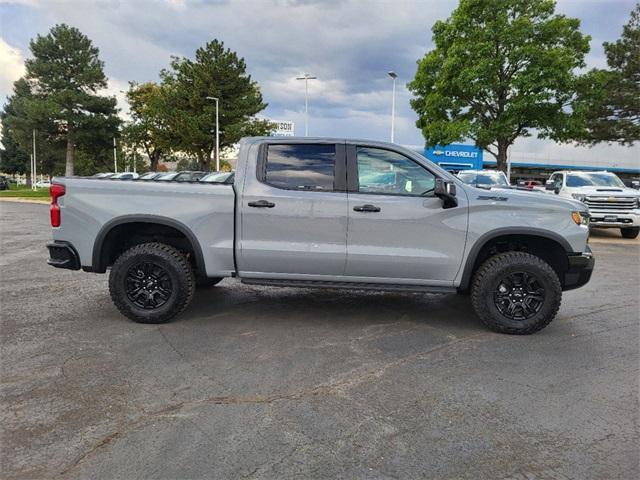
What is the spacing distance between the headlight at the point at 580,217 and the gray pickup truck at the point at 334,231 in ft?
0.04

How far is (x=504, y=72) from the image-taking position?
76.9 feet

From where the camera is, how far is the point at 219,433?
292cm

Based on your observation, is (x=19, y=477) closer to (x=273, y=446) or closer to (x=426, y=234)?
(x=273, y=446)

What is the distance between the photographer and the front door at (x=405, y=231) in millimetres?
4766

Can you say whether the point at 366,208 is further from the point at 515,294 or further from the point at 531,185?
the point at 531,185

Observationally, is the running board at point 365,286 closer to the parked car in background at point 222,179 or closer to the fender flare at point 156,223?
the fender flare at point 156,223

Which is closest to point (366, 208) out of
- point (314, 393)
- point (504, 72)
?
point (314, 393)

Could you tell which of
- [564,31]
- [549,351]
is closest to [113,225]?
[549,351]

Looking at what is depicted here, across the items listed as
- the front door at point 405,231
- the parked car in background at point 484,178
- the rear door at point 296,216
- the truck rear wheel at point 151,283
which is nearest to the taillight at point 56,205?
the truck rear wheel at point 151,283

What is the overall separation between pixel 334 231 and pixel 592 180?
13118 millimetres

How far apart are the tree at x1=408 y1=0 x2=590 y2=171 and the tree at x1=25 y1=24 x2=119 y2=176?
30704 millimetres

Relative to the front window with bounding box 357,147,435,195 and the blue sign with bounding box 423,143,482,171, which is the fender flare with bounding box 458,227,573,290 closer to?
the front window with bounding box 357,147,435,195

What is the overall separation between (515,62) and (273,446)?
2411cm

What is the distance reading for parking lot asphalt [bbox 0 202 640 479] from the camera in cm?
267
